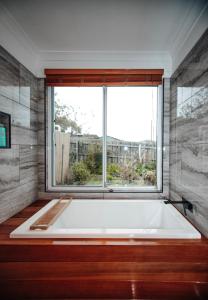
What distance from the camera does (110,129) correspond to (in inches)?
97.0

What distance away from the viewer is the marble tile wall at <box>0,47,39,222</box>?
170 centimetres

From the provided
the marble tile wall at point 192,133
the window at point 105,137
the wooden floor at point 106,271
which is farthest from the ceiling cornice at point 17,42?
the wooden floor at point 106,271

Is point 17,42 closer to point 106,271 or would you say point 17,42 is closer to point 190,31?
point 190,31

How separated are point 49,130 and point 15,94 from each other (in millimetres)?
653

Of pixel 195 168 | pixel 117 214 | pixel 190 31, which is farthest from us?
pixel 117 214

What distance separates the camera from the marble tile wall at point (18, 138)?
1702 mm

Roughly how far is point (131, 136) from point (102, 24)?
1.28m

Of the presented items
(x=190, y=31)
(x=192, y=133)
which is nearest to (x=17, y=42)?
(x=190, y=31)

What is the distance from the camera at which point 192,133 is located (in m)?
1.71

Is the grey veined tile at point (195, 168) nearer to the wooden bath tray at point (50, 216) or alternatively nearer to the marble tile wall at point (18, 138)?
the wooden bath tray at point (50, 216)

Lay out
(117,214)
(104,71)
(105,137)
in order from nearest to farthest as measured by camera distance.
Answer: (117,214) < (104,71) < (105,137)

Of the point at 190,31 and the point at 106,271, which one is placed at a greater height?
the point at 190,31

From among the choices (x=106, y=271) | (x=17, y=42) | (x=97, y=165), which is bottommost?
(x=106, y=271)

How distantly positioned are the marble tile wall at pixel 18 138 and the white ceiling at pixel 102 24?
362mm
